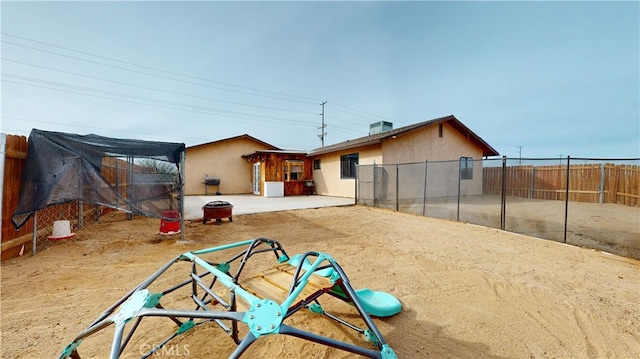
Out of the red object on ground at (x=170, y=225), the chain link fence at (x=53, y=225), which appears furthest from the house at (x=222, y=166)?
the red object on ground at (x=170, y=225)

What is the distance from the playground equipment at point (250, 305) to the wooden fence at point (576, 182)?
11888 millimetres

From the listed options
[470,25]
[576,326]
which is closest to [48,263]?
[576,326]

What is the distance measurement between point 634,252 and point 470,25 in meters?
8.46

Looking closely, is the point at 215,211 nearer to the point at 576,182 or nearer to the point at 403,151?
the point at 403,151

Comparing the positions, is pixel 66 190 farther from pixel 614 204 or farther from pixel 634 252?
pixel 614 204

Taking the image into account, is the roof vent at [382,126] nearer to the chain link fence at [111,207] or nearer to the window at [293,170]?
the window at [293,170]

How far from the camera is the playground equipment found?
114 centimetres

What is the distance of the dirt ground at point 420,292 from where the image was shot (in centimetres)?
200

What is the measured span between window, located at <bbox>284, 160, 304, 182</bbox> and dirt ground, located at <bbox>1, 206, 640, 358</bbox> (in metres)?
10.4

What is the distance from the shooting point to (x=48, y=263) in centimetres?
374

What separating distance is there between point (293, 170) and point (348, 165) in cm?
417

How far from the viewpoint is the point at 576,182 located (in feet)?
37.5

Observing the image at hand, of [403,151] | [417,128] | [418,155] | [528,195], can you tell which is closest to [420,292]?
[403,151]

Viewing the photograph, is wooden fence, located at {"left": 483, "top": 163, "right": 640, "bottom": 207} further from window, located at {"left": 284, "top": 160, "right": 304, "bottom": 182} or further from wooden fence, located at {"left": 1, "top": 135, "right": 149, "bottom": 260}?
wooden fence, located at {"left": 1, "top": 135, "right": 149, "bottom": 260}
